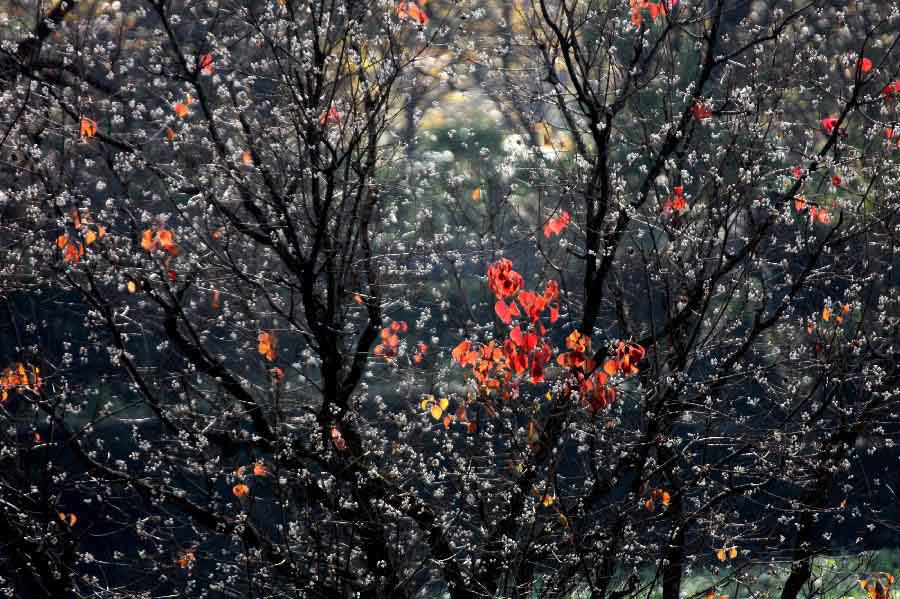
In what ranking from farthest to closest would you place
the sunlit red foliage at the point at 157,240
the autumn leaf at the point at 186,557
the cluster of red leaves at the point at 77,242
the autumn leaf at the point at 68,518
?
the autumn leaf at the point at 68,518, the cluster of red leaves at the point at 77,242, the sunlit red foliage at the point at 157,240, the autumn leaf at the point at 186,557

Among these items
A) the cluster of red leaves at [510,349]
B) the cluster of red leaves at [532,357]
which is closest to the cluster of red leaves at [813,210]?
the cluster of red leaves at [532,357]

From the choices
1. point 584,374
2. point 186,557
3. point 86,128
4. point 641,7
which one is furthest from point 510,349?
Result: point 86,128

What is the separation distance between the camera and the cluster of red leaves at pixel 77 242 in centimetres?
822

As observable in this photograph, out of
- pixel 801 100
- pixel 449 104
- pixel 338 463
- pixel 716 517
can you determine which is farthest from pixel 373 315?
pixel 449 104

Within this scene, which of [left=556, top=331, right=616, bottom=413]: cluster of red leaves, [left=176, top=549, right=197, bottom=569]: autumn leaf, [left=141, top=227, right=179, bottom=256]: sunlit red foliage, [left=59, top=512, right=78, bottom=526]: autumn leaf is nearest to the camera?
[left=556, top=331, right=616, bottom=413]: cluster of red leaves

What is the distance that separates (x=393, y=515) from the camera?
767 cm

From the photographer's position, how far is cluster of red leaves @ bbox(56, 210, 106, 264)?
822 cm

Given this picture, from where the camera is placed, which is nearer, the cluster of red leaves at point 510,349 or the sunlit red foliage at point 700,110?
the sunlit red foliage at point 700,110

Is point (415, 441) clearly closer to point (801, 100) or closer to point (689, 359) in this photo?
point (689, 359)

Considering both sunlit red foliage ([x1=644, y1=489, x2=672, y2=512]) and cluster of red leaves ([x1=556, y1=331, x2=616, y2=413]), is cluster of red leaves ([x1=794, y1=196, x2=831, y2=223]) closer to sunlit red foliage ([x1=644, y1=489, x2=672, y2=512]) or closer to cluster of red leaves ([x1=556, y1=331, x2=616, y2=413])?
cluster of red leaves ([x1=556, y1=331, x2=616, y2=413])

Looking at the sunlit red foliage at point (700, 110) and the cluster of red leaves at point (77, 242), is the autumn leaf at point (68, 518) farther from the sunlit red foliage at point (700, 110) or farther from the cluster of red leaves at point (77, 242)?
the sunlit red foliage at point (700, 110)

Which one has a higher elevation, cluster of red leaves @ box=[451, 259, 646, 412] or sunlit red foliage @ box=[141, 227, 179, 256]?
sunlit red foliage @ box=[141, 227, 179, 256]

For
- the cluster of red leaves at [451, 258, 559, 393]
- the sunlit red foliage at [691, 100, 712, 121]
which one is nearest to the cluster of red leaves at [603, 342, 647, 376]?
Result: the cluster of red leaves at [451, 258, 559, 393]

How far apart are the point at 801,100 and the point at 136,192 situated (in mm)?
11755
